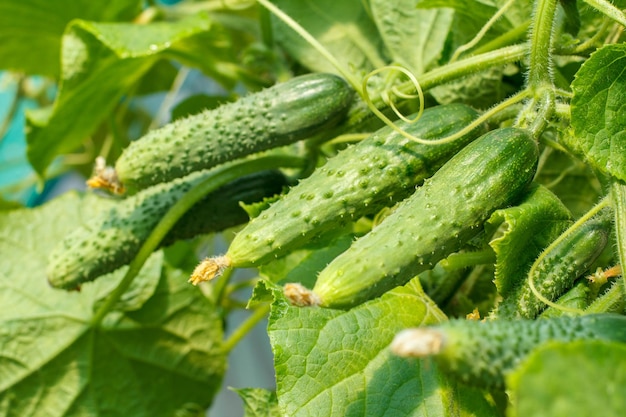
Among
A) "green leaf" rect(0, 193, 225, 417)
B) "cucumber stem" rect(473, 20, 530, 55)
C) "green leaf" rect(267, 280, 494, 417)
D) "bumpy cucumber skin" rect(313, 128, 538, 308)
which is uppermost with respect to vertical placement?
"cucumber stem" rect(473, 20, 530, 55)

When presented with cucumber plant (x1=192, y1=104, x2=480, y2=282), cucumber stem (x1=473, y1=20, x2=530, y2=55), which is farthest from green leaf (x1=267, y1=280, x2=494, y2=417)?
cucumber stem (x1=473, y1=20, x2=530, y2=55)

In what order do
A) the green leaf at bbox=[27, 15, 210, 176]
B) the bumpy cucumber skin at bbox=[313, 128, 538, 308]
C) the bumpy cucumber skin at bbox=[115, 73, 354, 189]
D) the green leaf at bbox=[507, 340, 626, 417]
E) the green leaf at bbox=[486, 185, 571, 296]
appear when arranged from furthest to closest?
the green leaf at bbox=[27, 15, 210, 176] → the bumpy cucumber skin at bbox=[115, 73, 354, 189] → the green leaf at bbox=[486, 185, 571, 296] → the bumpy cucumber skin at bbox=[313, 128, 538, 308] → the green leaf at bbox=[507, 340, 626, 417]

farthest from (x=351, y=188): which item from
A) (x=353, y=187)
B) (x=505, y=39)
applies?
(x=505, y=39)

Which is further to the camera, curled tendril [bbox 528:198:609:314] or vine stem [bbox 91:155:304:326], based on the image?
vine stem [bbox 91:155:304:326]

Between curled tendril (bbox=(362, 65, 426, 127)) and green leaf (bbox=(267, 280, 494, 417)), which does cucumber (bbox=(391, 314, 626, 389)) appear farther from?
curled tendril (bbox=(362, 65, 426, 127))

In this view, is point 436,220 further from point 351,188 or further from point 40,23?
point 40,23

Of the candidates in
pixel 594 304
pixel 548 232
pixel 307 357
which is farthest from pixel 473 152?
pixel 307 357

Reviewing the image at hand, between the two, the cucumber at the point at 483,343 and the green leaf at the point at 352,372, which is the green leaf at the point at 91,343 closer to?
the green leaf at the point at 352,372
